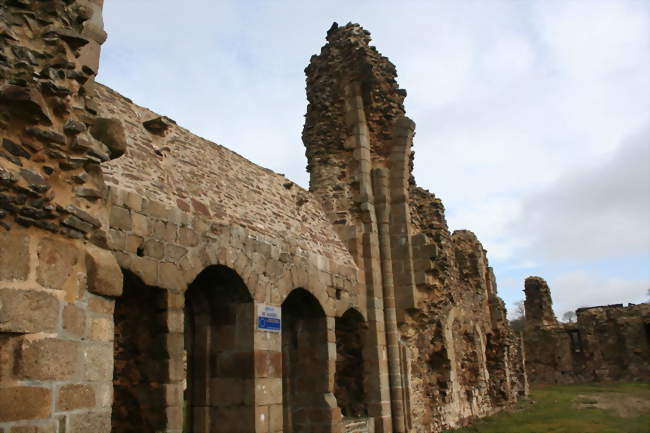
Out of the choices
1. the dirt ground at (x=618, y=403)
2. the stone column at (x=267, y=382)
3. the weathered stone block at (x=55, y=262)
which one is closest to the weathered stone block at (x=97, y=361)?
the weathered stone block at (x=55, y=262)

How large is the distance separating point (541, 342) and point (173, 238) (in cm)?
2559

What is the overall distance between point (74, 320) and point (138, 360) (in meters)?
2.95

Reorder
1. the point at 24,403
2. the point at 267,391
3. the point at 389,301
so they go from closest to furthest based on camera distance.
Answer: the point at 24,403 < the point at 267,391 < the point at 389,301

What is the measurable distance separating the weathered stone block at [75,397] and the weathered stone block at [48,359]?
8 cm

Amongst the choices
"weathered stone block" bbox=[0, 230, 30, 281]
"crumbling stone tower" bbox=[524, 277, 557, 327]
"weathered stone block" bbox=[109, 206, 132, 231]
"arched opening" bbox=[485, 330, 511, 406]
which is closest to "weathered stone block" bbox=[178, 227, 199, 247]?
"weathered stone block" bbox=[109, 206, 132, 231]

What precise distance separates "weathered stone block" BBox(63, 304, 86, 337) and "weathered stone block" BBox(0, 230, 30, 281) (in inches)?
14.3

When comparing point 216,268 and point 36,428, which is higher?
point 216,268

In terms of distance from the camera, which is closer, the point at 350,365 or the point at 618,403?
the point at 350,365

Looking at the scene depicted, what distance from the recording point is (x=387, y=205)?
12.0m

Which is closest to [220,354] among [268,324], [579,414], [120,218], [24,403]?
[268,324]

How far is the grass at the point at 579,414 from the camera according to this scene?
42.1 ft

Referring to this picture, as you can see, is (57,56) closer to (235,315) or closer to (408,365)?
(235,315)

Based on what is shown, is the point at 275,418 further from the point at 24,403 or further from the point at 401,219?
the point at 401,219

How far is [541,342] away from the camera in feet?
94.2
